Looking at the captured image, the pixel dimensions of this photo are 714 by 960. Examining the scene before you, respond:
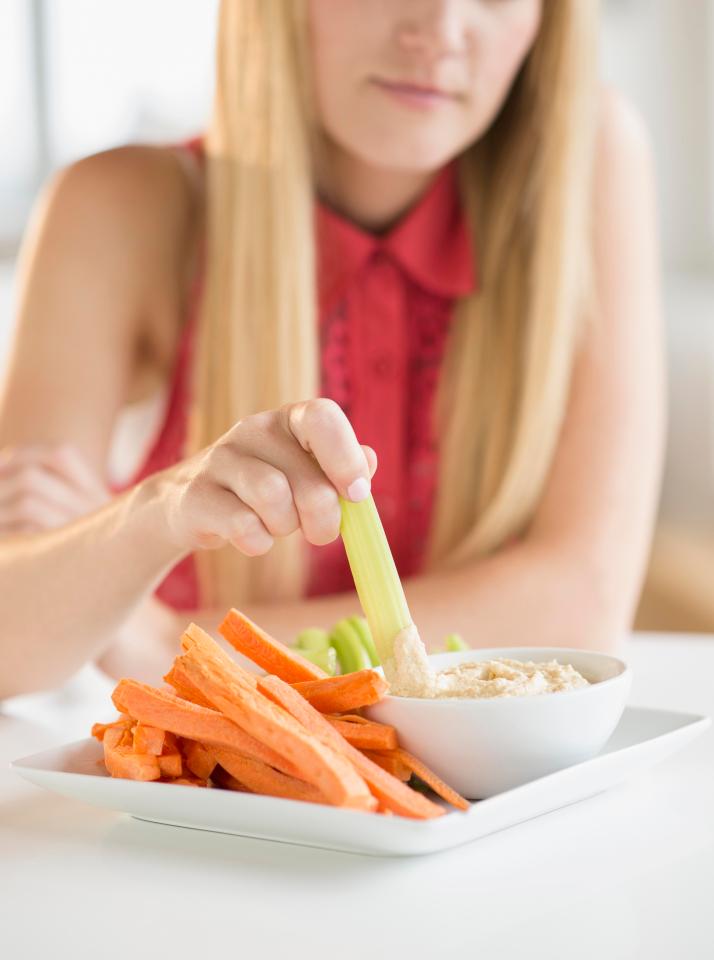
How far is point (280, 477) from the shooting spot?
2.49 ft

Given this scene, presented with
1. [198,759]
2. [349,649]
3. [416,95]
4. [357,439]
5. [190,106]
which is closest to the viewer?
[198,759]

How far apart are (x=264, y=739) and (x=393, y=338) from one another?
1151 millimetres

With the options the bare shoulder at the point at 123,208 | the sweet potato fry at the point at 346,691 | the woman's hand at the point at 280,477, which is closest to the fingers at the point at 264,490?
the woman's hand at the point at 280,477

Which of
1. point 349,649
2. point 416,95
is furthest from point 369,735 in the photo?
point 416,95

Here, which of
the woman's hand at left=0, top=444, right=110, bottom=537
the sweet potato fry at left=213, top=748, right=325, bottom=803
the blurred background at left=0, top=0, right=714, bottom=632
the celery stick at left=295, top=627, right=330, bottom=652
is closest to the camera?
the sweet potato fry at left=213, top=748, right=325, bottom=803

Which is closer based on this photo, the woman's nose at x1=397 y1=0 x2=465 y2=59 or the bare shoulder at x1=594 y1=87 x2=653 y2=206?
the woman's nose at x1=397 y1=0 x2=465 y2=59

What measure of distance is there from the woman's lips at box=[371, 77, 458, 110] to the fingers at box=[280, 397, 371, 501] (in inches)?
33.2

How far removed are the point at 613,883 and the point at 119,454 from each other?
1554mm

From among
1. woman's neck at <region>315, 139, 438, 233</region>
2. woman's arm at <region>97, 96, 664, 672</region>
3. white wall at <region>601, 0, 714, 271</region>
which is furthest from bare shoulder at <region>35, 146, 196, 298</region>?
white wall at <region>601, 0, 714, 271</region>

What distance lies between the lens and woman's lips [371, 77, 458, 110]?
58.2 inches

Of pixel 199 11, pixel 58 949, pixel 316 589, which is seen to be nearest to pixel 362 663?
pixel 58 949

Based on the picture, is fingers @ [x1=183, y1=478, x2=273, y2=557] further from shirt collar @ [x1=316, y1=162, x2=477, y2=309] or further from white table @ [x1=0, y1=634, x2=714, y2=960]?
shirt collar @ [x1=316, y1=162, x2=477, y2=309]

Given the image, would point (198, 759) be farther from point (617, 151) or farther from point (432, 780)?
point (617, 151)

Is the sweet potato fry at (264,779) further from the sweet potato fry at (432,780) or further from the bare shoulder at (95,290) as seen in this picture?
the bare shoulder at (95,290)
